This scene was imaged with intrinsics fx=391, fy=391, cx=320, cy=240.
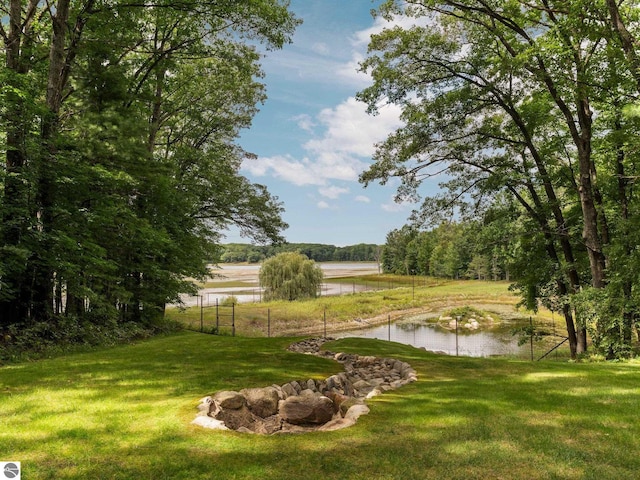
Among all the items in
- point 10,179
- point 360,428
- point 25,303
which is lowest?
point 360,428

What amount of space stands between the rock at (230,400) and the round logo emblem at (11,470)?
98.1 inches

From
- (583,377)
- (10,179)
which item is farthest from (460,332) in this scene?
(10,179)

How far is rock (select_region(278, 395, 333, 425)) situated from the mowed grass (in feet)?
2.24

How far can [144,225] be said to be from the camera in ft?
45.8

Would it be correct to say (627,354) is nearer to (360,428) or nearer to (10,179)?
(360,428)

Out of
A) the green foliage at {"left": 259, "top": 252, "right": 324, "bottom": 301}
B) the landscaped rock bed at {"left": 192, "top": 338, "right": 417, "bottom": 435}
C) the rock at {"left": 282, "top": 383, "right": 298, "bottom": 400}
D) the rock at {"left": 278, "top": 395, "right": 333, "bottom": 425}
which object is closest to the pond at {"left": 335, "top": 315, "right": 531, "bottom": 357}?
the green foliage at {"left": 259, "top": 252, "right": 324, "bottom": 301}

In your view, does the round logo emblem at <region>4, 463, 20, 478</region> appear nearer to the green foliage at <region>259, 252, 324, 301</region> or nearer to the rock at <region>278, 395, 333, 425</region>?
the rock at <region>278, 395, 333, 425</region>

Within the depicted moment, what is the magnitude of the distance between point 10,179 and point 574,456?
1317cm

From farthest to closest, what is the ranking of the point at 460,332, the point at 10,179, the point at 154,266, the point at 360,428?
1. the point at 460,332
2. the point at 154,266
3. the point at 10,179
4. the point at 360,428

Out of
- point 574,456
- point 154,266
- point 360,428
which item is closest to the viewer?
point 574,456

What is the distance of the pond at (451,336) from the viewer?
2204 cm

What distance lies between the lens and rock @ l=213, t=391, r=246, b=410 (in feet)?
19.3

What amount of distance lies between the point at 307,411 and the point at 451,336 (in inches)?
954

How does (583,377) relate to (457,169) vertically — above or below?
below
